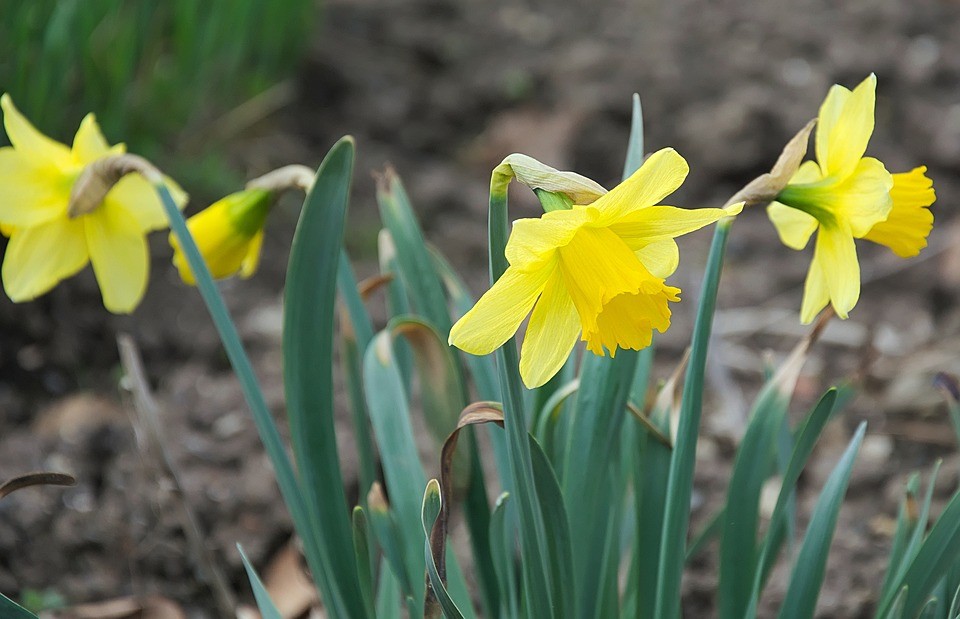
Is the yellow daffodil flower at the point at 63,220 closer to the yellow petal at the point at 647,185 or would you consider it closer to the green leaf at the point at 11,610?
the green leaf at the point at 11,610

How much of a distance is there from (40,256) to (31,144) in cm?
12

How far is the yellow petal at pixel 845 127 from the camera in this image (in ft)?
A: 2.67

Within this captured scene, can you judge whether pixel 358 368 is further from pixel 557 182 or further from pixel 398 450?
pixel 557 182

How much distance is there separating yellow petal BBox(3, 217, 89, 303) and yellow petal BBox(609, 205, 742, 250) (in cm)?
60

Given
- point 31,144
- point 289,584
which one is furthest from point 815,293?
point 289,584

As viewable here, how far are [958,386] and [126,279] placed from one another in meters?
0.92

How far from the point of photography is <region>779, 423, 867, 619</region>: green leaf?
959 mm

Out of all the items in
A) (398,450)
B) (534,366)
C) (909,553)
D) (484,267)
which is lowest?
(484,267)

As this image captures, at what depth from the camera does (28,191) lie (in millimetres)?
958

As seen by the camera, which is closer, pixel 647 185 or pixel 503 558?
pixel 647 185

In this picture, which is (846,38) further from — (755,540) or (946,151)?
(755,540)

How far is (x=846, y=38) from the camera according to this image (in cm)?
308

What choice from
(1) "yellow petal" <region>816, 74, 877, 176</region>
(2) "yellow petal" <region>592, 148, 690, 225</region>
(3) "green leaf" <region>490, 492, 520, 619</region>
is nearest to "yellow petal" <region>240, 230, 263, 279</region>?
(3) "green leaf" <region>490, 492, 520, 619</region>

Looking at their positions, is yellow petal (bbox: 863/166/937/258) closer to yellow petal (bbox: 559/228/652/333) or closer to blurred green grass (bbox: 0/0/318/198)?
yellow petal (bbox: 559/228/652/333)
